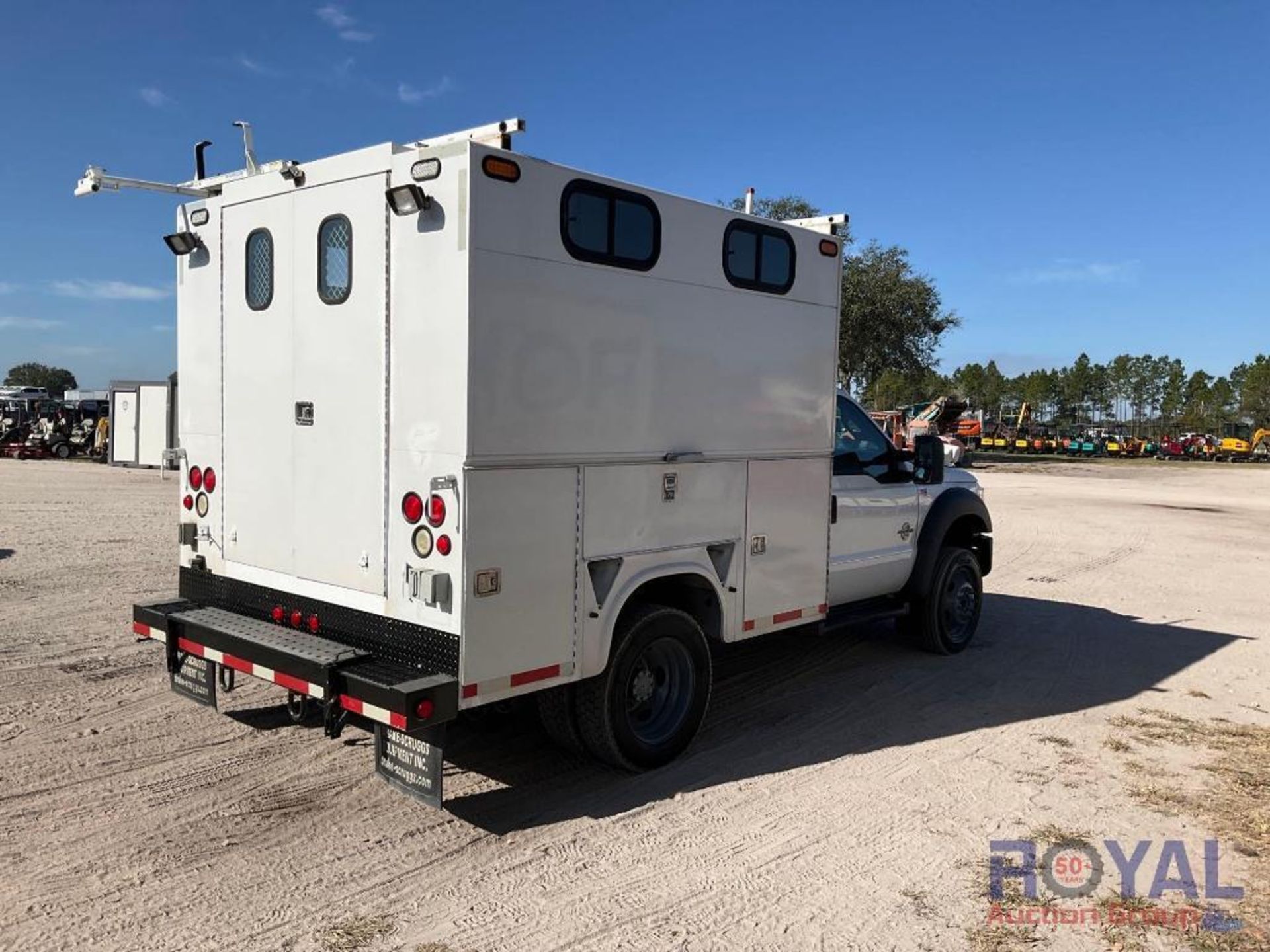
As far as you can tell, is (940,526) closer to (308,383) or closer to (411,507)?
(411,507)

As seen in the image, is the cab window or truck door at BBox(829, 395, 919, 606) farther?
the cab window

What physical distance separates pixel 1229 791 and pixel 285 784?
494cm

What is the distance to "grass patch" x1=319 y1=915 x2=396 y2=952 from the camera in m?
3.43

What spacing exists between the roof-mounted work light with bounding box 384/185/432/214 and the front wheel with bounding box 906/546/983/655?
5195mm

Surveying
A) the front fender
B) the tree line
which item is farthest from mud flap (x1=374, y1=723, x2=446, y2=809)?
the tree line

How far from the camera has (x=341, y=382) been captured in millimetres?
4508

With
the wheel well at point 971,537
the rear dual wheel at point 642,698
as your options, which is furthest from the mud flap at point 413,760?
the wheel well at point 971,537

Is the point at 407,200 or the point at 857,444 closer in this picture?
the point at 407,200

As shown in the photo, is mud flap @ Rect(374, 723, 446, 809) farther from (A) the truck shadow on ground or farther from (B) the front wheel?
(B) the front wheel

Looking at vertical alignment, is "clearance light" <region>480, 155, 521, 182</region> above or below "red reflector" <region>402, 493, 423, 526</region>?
above

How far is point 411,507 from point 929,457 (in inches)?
169

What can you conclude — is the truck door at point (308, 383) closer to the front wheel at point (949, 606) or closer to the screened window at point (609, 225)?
the screened window at point (609, 225)

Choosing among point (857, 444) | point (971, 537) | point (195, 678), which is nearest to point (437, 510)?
point (195, 678)

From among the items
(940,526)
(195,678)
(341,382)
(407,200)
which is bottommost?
(195,678)
